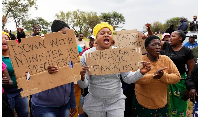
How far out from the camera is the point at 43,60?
1881 mm

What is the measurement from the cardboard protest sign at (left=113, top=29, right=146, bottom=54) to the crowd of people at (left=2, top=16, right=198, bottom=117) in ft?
1.76

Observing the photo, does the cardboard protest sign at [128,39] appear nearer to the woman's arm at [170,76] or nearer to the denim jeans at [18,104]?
the woman's arm at [170,76]

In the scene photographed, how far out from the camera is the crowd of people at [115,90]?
212 cm

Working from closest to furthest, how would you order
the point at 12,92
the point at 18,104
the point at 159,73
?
the point at 159,73
the point at 12,92
the point at 18,104

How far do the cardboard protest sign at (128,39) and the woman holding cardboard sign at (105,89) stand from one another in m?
1.19

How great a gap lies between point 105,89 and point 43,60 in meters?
0.82

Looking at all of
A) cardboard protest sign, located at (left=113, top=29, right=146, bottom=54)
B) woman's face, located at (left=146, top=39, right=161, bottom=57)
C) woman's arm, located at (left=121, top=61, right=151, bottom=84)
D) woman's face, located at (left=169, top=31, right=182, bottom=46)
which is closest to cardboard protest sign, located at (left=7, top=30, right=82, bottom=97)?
woman's arm, located at (left=121, top=61, right=151, bottom=84)

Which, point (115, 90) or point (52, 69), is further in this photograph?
point (115, 90)

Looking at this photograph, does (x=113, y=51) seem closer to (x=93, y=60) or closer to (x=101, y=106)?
(x=93, y=60)

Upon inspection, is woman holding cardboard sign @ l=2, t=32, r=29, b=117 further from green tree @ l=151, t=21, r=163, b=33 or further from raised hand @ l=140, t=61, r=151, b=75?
green tree @ l=151, t=21, r=163, b=33

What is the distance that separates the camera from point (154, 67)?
261cm

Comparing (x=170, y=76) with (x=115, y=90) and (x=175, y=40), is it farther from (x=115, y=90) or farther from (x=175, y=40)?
(x=175, y=40)

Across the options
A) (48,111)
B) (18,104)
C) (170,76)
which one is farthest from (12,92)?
(170,76)

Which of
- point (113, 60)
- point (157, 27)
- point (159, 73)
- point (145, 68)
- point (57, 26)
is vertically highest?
point (157, 27)
